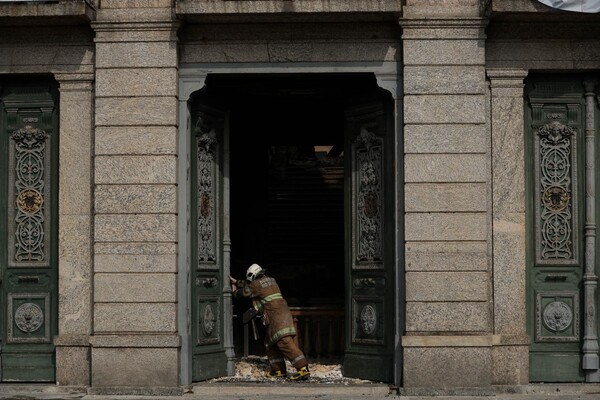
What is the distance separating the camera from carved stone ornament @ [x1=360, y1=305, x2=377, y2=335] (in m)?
16.5

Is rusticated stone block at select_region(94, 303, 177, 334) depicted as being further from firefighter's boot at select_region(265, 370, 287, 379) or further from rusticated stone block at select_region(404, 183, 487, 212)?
rusticated stone block at select_region(404, 183, 487, 212)

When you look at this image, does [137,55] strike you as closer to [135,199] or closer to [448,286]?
[135,199]

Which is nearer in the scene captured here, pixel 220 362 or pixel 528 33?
pixel 528 33

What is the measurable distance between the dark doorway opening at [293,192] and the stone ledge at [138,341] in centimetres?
346

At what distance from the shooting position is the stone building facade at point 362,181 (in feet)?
51.2

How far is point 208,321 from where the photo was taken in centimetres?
1672

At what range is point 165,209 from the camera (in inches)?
621

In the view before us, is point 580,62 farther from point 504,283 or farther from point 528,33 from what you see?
point 504,283

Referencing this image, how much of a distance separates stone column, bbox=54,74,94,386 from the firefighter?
2.33 meters

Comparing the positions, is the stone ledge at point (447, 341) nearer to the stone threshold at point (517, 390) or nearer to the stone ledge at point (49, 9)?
the stone threshold at point (517, 390)

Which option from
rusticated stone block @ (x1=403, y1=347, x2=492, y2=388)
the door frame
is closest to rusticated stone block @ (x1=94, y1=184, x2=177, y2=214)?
the door frame

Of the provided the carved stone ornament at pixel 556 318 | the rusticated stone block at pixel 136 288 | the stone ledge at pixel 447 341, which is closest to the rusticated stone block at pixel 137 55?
the rusticated stone block at pixel 136 288

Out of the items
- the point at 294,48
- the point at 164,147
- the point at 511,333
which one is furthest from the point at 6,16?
the point at 511,333

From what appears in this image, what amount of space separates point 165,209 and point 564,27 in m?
5.62
